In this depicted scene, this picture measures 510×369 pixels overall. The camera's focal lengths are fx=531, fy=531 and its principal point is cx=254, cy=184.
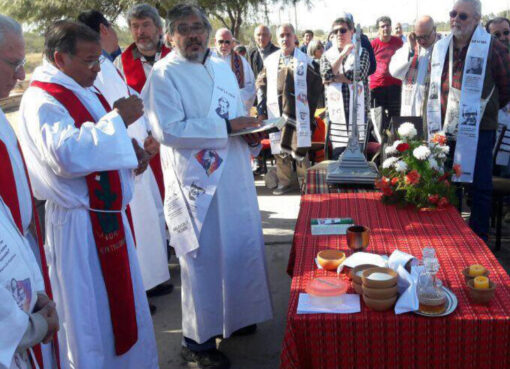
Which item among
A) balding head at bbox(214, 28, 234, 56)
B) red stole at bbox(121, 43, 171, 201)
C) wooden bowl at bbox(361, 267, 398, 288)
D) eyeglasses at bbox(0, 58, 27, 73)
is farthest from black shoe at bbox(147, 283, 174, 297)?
balding head at bbox(214, 28, 234, 56)

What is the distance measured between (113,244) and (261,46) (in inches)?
244

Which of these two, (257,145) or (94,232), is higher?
(257,145)

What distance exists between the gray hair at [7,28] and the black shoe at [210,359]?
6.74ft

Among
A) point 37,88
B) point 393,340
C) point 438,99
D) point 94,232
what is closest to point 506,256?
point 438,99

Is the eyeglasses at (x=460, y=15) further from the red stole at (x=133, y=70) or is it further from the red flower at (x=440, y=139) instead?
the red stole at (x=133, y=70)

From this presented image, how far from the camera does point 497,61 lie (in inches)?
171

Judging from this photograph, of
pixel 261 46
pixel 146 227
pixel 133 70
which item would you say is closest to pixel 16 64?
pixel 146 227

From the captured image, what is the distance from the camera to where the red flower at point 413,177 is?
3242 millimetres

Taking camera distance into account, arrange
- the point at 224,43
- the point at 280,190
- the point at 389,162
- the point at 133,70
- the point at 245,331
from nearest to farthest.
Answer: the point at 389,162, the point at 245,331, the point at 133,70, the point at 280,190, the point at 224,43

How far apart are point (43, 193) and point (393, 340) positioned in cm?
169

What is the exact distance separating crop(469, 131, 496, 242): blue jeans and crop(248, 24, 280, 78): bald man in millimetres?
4414

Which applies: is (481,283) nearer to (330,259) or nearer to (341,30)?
(330,259)

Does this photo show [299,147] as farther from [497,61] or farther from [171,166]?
[171,166]

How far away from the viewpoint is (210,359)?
3.16 meters
